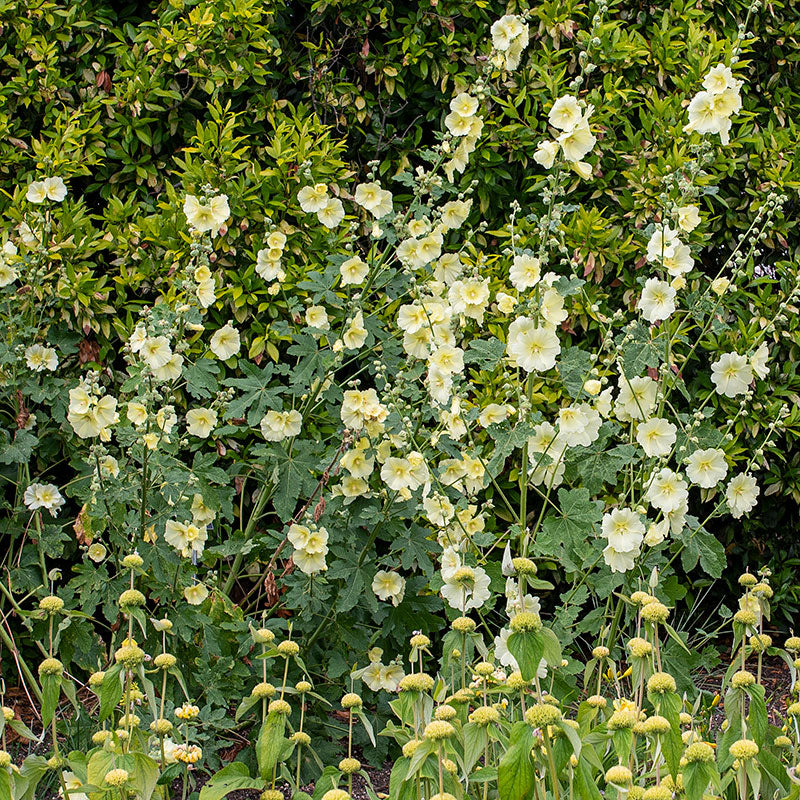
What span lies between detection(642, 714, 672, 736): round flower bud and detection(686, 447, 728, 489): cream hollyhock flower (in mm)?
1126

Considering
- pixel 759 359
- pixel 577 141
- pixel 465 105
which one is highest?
pixel 577 141

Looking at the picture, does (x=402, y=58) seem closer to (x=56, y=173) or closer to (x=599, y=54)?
(x=599, y=54)

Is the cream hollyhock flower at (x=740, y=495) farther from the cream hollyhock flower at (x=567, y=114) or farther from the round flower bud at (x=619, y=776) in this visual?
the round flower bud at (x=619, y=776)

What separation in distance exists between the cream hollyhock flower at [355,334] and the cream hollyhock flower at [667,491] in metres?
0.79

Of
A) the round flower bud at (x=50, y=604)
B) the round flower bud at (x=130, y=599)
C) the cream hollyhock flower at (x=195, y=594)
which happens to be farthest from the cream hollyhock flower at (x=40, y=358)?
the round flower bud at (x=130, y=599)

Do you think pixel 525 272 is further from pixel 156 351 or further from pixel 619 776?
pixel 619 776

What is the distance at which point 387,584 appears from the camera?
272 cm

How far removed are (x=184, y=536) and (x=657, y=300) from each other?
4.18ft

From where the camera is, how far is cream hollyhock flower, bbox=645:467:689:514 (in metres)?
2.46

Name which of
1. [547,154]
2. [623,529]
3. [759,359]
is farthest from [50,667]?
[759,359]

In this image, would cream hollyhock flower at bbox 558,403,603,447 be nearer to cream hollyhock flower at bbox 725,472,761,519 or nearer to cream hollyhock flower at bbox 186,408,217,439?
cream hollyhock flower at bbox 725,472,761,519

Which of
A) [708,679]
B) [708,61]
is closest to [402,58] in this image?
[708,61]

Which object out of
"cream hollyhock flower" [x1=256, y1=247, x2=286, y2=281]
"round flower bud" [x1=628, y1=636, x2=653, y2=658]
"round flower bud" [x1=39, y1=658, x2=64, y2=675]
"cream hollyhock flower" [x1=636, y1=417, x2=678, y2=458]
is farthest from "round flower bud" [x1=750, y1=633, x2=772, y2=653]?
"cream hollyhock flower" [x1=256, y1=247, x2=286, y2=281]

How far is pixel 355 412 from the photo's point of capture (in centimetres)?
265
